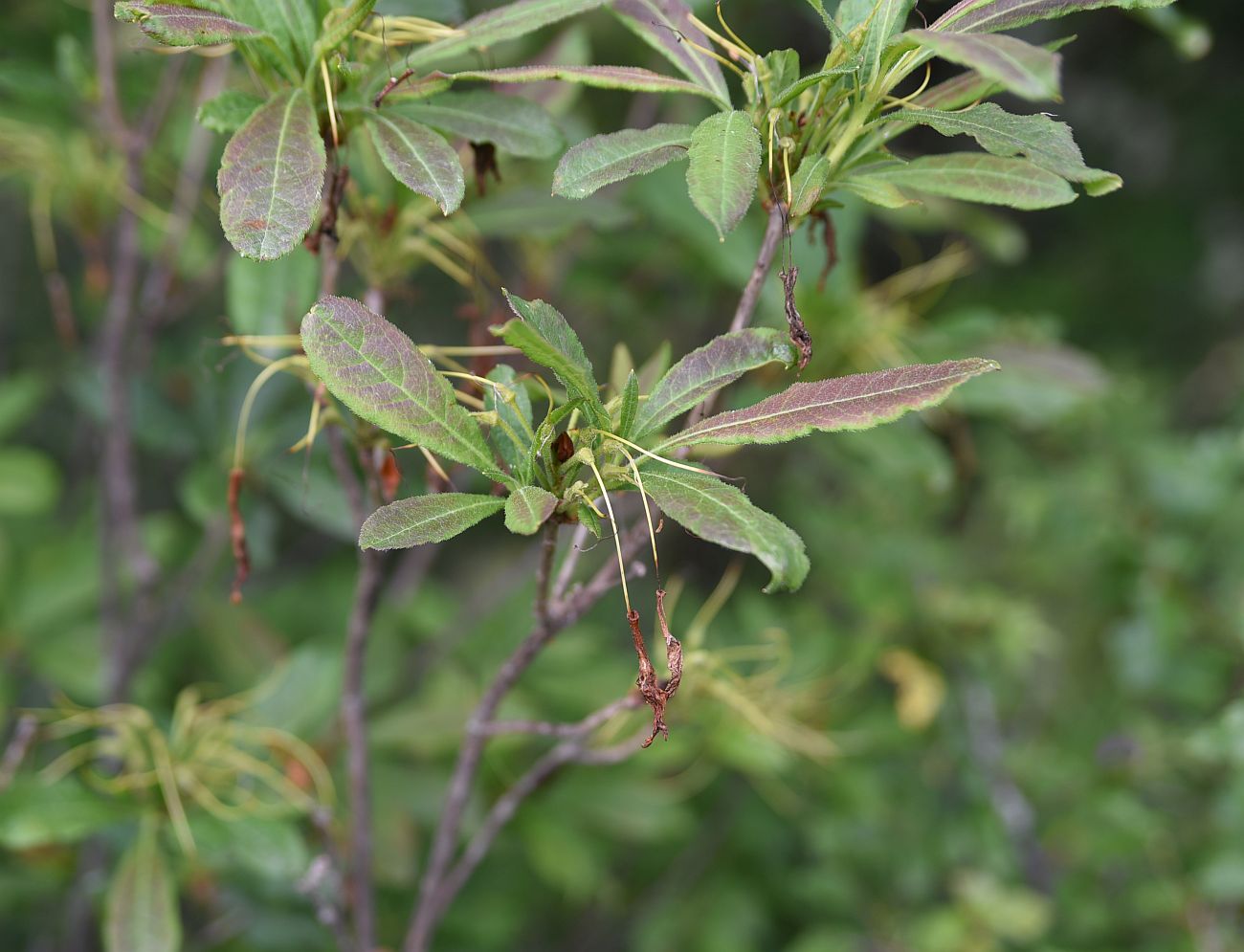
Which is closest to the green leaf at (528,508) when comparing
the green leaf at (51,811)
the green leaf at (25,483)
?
the green leaf at (51,811)

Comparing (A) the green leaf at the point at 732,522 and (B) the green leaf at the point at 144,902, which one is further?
(B) the green leaf at the point at 144,902

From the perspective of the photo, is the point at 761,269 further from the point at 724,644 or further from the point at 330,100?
the point at 724,644

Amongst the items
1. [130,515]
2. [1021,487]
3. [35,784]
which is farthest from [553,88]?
[1021,487]

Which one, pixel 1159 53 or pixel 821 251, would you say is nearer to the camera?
pixel 821 251

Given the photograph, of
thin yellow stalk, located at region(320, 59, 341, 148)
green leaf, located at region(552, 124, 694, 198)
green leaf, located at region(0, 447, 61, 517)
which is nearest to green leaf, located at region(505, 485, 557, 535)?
green leaf, located at region(552, 124, 694, 198)

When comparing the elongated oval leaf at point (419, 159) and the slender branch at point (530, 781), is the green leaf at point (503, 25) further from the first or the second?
the slender branch at point (530, 781)

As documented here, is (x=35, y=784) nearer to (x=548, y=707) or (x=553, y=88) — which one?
(x=548, y=707)

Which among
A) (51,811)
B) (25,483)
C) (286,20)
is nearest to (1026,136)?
(286,20)
